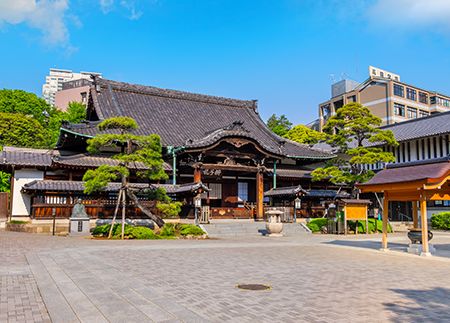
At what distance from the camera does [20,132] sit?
5219 cm

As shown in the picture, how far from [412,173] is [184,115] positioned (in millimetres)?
25629

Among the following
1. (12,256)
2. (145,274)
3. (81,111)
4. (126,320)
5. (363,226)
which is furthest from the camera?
(81,111)

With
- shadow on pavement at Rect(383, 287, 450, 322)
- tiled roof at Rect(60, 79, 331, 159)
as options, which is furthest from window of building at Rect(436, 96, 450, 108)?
shadow on pavement at Rect(383, 287, 450, 322)

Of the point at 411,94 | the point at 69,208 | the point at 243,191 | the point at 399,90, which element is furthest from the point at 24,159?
the point at 411,94

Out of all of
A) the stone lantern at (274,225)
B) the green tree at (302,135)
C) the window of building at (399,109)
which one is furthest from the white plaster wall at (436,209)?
the window of building at (399,109)

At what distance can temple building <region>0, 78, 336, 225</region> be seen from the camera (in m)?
26.5

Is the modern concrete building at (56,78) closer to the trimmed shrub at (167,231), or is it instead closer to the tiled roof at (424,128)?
the tiled roof at (424,128)

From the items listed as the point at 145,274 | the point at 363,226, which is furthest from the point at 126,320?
the point at 363,226

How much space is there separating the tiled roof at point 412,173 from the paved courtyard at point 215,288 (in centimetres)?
291

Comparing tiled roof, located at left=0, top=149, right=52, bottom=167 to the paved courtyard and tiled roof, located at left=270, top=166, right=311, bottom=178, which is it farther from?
tiled roof, located at left=270, top=166, right=311, bottom=178

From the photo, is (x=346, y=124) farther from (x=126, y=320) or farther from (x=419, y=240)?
(x=126, y=320)

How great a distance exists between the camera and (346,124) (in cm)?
3125

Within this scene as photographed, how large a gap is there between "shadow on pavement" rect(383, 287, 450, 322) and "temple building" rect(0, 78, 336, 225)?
1924 cm

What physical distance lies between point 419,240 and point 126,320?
14105mm
